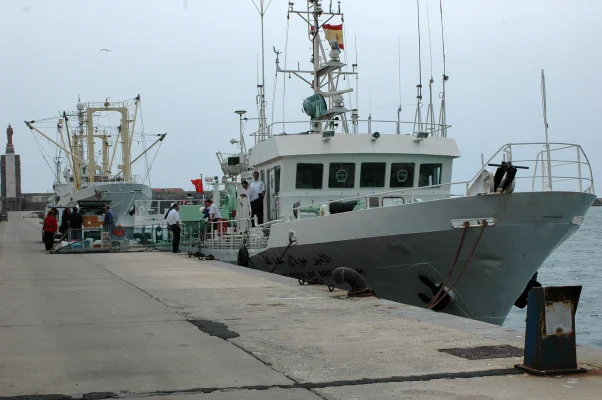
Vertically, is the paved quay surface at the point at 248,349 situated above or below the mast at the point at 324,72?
below

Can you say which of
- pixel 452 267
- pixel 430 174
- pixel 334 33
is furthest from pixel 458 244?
pixel 334 33

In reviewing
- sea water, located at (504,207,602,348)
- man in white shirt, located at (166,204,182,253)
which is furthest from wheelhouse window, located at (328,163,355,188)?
man in white shirt, located at (166,204,182,253)

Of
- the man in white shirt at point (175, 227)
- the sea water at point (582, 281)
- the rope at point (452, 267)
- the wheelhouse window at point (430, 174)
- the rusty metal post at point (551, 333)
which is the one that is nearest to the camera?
the rusty metal post at point (551, 333)

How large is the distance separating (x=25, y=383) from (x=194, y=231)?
1943 centimetres

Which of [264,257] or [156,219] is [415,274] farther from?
[156,219]

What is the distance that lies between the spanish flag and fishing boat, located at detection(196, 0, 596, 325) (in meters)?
0.03

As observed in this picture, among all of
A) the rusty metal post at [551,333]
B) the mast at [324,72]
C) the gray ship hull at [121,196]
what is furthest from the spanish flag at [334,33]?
the gray ship hull at [121,196]

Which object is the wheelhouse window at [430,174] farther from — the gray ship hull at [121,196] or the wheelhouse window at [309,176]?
the gray ship hull at [121,196]

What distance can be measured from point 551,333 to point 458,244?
614 centimetres

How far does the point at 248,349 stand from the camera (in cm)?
700

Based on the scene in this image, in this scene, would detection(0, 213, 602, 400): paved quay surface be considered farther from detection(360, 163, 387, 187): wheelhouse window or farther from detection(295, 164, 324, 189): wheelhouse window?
detection(360, 163, 387, 187): wheelhouse window

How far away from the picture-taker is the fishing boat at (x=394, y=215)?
38.1ft

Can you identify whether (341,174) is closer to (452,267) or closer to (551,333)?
(452,267)

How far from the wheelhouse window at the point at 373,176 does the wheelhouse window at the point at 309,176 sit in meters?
0.89
